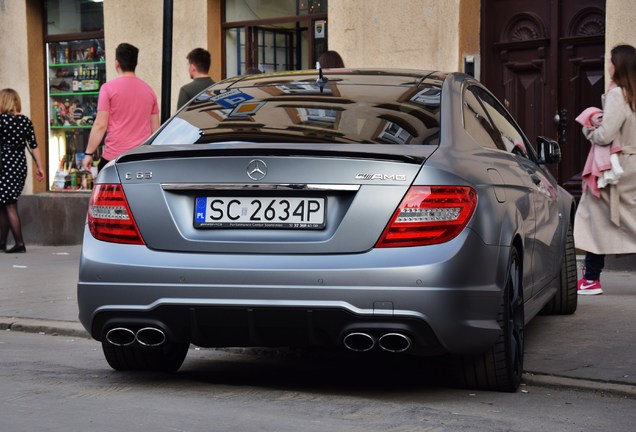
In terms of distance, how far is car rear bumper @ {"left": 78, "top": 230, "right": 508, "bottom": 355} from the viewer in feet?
19.1

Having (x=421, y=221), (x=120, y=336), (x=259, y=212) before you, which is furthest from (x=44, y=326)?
(x=421, y=221)

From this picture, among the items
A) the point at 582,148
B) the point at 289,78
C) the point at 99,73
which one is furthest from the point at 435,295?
the point at 99,73

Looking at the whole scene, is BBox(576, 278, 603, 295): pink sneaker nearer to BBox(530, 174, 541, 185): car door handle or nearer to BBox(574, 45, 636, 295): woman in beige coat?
BBox(574, 45, 636, 295): woman in beige coat

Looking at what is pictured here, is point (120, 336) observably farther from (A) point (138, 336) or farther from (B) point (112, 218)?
(B) point (112, 218)

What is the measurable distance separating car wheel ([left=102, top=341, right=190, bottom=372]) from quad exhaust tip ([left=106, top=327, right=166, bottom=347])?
0.57m

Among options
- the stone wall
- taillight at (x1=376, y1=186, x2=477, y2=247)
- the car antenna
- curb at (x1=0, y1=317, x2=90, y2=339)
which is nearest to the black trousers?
curb at (x1=0, y1=317, x2=90, y2=339)

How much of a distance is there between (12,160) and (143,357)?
10.0m

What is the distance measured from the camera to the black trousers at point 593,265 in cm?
1049

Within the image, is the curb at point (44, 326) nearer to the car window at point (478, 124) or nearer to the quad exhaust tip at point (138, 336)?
the quad exhaust tip at point (138, 336)

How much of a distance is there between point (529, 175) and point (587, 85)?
604cm

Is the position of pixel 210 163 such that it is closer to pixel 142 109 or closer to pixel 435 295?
pixel 435 295

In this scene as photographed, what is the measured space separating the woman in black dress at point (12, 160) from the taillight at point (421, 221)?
36.5ft

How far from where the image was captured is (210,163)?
610 cm

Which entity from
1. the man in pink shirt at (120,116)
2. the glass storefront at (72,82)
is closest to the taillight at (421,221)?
the man in pink shirt at (120,116)
